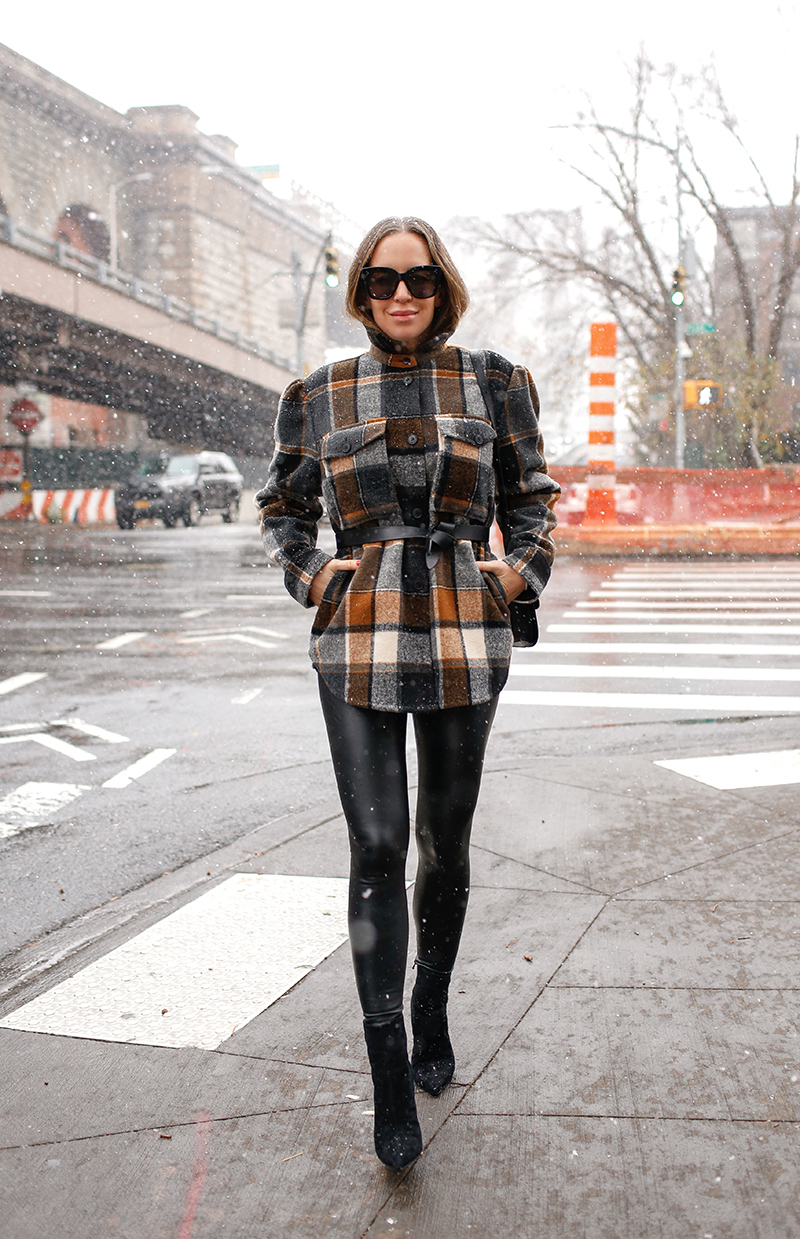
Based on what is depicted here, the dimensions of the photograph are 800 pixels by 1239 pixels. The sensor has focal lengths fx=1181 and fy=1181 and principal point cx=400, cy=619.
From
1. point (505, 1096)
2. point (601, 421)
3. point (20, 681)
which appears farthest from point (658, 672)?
point (601, 421)

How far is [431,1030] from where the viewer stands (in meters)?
2.60

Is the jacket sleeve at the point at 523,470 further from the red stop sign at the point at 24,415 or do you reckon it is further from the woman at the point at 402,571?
the red stop sign at the point at 24,415

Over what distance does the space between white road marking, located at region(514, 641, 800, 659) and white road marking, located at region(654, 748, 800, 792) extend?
11.4ft

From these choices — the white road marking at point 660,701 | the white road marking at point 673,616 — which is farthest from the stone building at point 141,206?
the white road marking at point 660,701

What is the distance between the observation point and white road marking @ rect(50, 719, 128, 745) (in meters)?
6.41

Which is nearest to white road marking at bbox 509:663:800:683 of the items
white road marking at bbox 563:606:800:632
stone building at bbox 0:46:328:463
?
white road marking at bbox 563:606:800:632

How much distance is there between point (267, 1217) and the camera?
2.18 metres

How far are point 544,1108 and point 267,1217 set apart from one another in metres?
0.65

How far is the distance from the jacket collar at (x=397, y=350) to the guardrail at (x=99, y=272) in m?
29.7

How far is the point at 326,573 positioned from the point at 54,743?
14.2 feet

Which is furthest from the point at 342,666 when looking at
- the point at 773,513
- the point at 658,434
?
the point at 658,434

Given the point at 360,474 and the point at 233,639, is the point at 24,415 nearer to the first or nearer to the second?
the point at 233,639

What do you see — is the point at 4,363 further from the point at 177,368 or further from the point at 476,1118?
the point at 476,1118

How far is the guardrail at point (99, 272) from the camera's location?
30.2 meters
